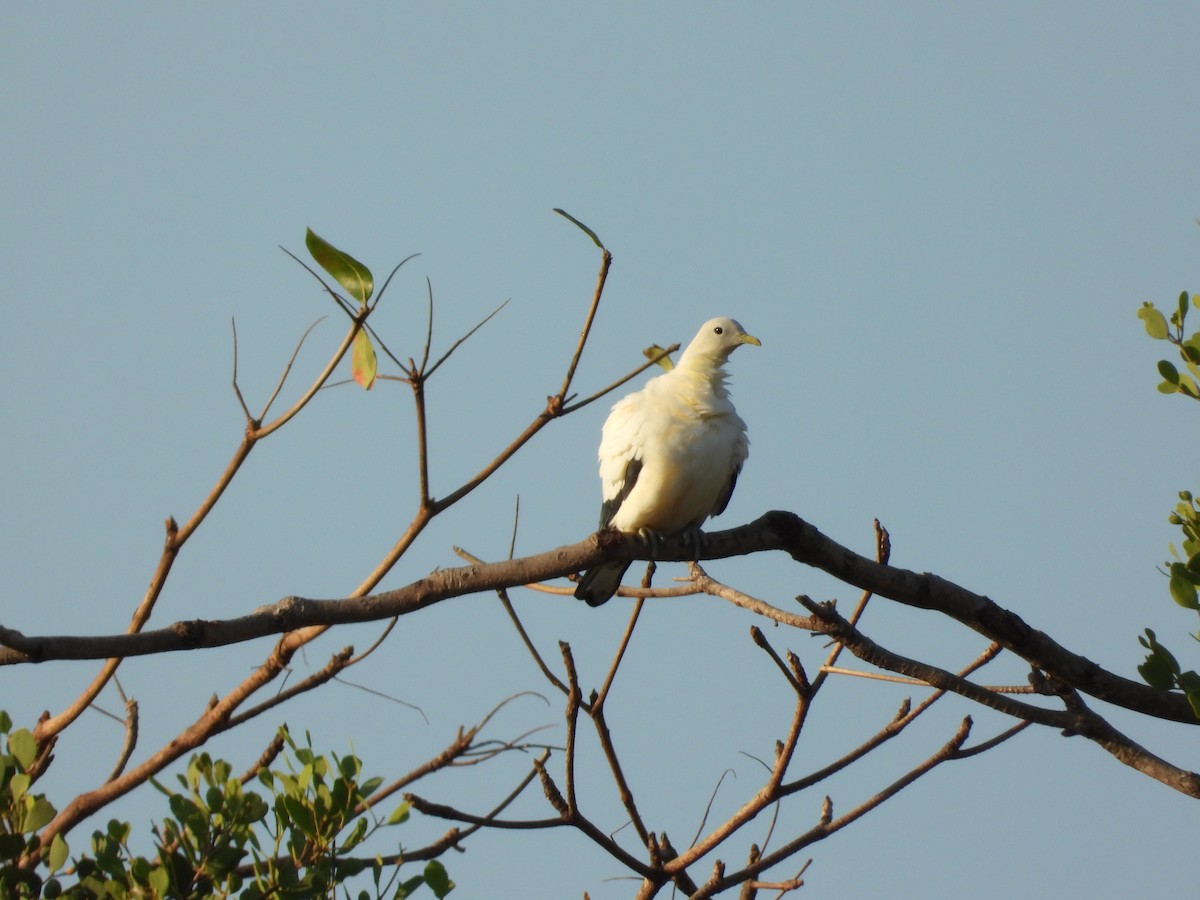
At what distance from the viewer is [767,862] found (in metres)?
4.86

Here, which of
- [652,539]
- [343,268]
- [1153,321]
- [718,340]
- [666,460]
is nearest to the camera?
[343,268]

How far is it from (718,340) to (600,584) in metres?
1.82

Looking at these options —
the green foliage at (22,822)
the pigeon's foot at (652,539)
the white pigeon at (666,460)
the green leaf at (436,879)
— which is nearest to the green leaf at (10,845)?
the green foliage at (22,822)

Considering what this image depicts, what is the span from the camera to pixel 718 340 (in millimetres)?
7648

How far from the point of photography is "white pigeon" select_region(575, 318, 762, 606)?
21.6 feet

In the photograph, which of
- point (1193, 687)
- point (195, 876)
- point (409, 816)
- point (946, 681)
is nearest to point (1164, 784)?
point (1193, 687)

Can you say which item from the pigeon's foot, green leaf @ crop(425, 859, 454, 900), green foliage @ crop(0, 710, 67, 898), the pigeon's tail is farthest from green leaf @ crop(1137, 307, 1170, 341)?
green foliage @ crop(0, 710, 67, 898)

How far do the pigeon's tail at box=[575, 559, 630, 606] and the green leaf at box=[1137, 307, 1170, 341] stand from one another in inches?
107

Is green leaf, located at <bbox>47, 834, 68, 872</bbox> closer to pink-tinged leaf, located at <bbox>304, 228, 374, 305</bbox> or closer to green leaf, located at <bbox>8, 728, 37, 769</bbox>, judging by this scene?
green leaf, located at <bbox>8, 728, 37, 769</bbox>

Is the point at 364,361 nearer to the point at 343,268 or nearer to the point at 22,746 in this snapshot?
the point at 343,268

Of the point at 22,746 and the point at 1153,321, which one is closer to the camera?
the point at 22,746

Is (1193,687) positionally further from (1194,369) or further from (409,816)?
(409,816)

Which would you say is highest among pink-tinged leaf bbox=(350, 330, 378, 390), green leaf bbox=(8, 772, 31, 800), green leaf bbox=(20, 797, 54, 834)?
pink-tinged leaf bbox=(350, 330, 378, 390)

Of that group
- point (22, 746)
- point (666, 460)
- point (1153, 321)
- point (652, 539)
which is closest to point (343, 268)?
point (22, 746)
